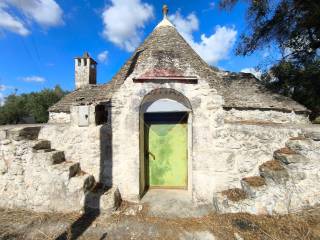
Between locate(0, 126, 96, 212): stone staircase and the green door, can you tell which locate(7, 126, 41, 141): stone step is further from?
the green door

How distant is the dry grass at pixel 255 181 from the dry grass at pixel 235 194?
0.94 feet

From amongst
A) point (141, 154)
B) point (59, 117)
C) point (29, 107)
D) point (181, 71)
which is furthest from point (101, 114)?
point (29, 107)

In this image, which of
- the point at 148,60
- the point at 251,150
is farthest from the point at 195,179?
the point at 148,60

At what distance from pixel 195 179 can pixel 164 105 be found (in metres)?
2.17

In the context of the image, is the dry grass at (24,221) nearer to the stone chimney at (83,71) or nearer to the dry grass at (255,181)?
the dry grass at (255,181)

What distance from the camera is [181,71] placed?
17.2 ft

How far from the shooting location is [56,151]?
5328mm

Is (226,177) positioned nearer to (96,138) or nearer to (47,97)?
(96,138)

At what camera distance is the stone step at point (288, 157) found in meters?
4.55

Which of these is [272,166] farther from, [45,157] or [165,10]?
[165,10]

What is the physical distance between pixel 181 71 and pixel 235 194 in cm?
338

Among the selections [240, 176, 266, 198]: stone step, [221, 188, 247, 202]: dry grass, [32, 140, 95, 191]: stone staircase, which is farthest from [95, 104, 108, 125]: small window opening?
[240, 176, 266, 198]: stone step

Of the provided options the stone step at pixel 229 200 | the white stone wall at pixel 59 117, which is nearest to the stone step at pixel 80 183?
the stone step at pixel 229 200

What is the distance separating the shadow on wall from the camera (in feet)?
13.8
